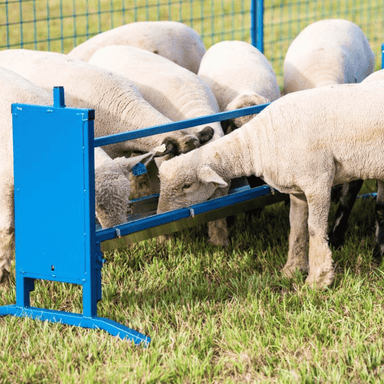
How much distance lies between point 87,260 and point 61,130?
64 centimetres

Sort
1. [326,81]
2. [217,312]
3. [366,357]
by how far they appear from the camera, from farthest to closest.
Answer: [326,81], [217,312], [366,357]

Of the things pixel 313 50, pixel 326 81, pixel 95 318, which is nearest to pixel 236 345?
pixel 95 318

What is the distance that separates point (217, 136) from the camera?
465 cm

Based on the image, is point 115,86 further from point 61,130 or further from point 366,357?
point 366,357

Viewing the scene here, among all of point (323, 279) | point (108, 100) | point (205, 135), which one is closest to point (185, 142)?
point (205, 135)

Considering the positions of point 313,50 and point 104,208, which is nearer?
point 104,208

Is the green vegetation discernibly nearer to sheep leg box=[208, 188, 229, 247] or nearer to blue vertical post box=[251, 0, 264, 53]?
sheep leg box=[208, 188, 229, 247]

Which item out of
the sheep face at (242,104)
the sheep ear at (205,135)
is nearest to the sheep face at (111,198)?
the sheep ear at (205,135)

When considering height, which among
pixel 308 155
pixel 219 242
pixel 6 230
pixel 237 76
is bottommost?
pixel 219 242

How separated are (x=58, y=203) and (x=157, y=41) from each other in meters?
3.27

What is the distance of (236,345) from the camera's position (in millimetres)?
3412

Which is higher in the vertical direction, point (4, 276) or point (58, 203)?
point (58, 203)

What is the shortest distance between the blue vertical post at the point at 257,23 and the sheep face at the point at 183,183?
3.51 m

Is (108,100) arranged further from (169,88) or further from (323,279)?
(323,279)
